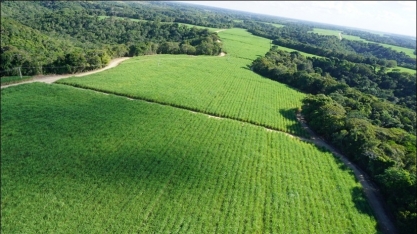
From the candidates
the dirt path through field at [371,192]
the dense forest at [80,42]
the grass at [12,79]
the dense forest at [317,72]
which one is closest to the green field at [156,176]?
the dirt path through field at [371,192]

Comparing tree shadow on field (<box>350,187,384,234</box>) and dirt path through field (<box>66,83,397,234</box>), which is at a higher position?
tree shadow on field (<box>350,187,384,234</box>)

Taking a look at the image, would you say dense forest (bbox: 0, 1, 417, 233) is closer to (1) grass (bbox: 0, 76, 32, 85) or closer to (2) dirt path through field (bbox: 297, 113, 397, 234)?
(2) dirt path through field (bbox: 297, 113, 397, 234)

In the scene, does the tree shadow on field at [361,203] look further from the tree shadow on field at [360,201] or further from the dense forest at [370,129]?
the dense forest at [370,129]

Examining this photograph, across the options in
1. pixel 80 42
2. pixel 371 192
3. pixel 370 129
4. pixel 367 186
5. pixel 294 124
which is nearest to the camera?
pixel 371 192

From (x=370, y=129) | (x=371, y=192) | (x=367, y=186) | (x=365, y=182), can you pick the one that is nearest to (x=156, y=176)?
(x=371, y=192)

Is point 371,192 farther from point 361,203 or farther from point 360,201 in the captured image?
point 361,203

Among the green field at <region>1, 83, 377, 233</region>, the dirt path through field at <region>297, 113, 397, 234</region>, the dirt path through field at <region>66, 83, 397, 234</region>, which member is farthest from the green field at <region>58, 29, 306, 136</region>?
the green field at <region>1, 83, 377, 233</region>

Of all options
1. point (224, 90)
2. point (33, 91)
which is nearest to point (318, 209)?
point (224, 90)
